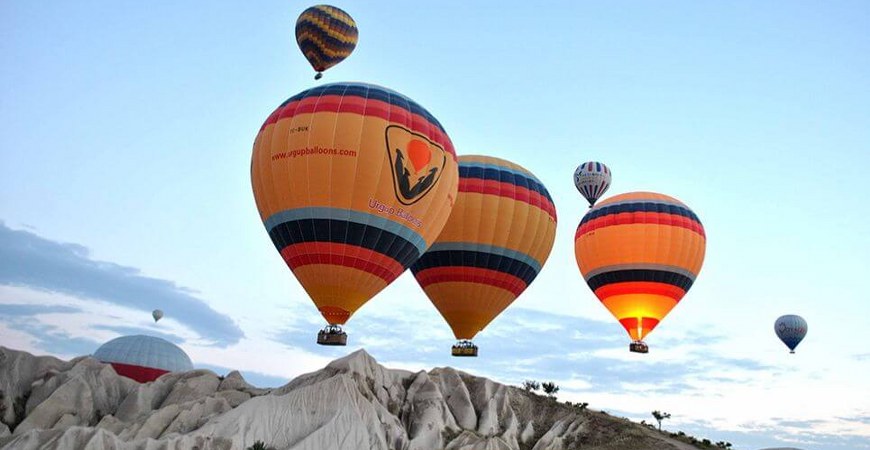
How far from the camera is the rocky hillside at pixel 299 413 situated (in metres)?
45.6

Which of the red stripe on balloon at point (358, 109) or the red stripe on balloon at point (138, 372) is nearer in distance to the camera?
the red stripe on balloon at point (358, 109)

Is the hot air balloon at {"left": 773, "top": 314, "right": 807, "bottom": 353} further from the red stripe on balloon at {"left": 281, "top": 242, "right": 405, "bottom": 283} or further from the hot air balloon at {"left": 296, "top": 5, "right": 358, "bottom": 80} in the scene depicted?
the hot air balloon at {"left": 296, "top": 5, "right": 358, "bottom": 80}

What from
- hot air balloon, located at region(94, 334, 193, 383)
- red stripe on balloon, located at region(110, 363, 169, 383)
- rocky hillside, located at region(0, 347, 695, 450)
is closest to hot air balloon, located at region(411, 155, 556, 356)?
rocky hillside, located at region(0, 347, 695, 450)

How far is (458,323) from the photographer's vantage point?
43.6 m

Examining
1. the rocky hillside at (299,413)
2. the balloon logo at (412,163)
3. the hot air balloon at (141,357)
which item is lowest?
the rocky hillside at (299,413)

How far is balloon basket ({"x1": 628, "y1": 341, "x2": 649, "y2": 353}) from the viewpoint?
47000 mm

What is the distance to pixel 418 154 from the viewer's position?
34.2 metres

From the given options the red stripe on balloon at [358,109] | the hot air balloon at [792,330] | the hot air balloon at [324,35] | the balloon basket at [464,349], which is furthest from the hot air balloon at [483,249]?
the hot air balloon at [792,330]

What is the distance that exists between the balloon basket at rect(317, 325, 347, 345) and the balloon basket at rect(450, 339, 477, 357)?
11.4 meters

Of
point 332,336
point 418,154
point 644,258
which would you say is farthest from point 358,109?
point 644,258

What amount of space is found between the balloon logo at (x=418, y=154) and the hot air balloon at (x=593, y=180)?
23.0 metres

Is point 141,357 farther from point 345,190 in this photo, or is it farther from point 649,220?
point 649,220

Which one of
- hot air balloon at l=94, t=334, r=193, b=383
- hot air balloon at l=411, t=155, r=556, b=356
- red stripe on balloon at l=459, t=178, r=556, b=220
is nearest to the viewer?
hot air balloon at l=411, t=155, r=556, b=356

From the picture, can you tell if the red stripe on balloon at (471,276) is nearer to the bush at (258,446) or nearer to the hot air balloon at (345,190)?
the hot air balloon at (345,190)
